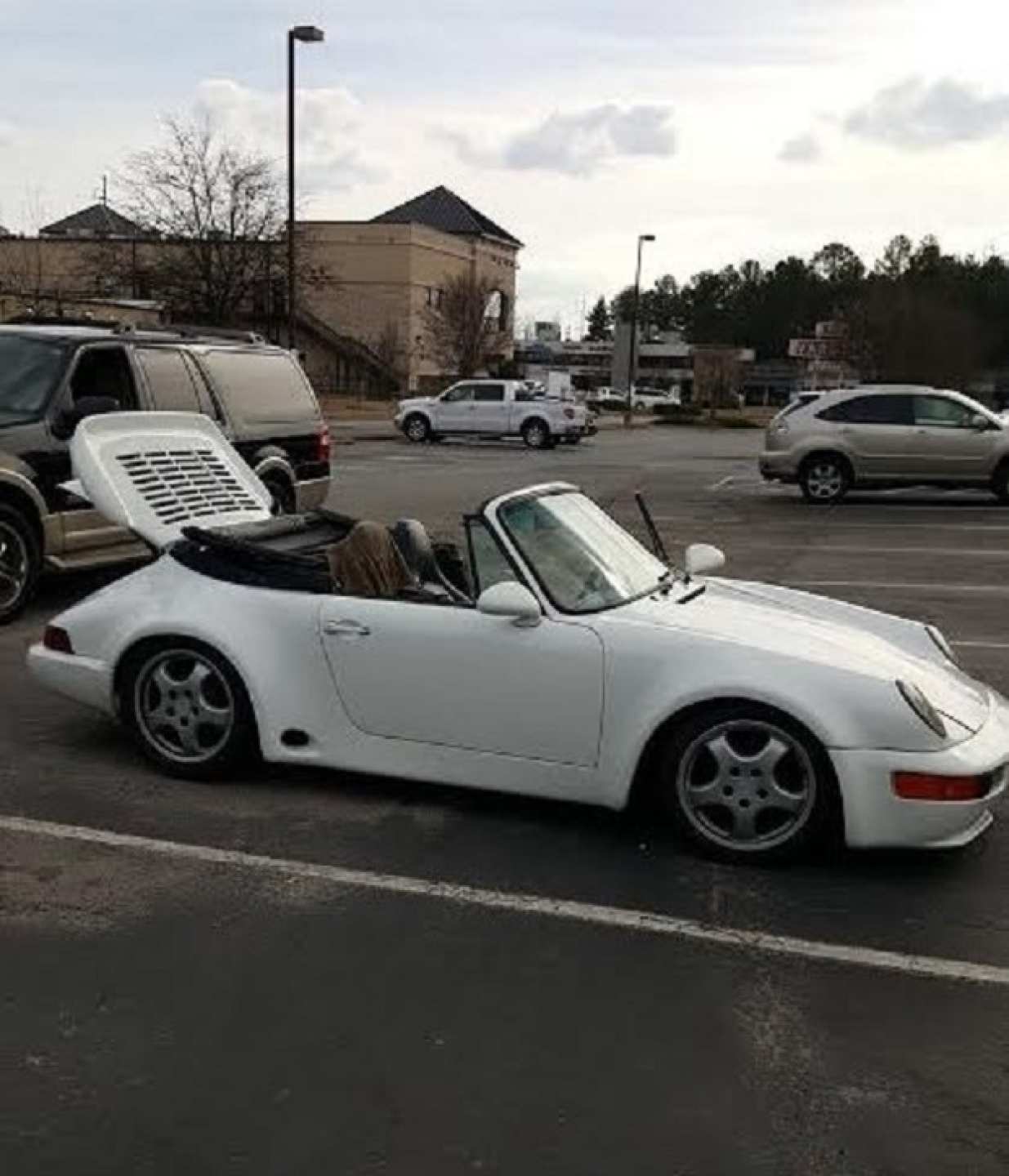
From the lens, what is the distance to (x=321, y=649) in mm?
5410

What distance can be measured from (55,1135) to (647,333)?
520 ft

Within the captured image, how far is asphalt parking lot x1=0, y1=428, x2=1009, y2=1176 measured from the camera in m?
3.17

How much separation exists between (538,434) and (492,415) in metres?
1.42

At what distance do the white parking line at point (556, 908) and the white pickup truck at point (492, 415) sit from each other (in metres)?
32.9

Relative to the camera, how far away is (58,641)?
6047mm

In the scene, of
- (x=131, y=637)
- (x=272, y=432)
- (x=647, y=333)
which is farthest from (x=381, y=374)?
(x=647, y=333)

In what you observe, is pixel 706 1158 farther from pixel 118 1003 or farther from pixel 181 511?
pixel 181 511

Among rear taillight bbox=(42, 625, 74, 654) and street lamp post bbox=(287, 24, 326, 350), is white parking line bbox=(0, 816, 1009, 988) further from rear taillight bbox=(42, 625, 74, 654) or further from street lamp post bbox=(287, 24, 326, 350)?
street lamp post bbox=(287, 24, 326, 350)

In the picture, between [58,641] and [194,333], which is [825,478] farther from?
[58,641]

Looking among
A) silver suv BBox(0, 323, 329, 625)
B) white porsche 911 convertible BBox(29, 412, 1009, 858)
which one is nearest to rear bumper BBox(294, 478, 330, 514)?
silver suv BBox(0, 323, 329, 625)

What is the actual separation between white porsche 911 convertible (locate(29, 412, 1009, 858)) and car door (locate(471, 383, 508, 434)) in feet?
105

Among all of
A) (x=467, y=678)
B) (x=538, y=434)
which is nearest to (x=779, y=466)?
(x=467, y=678)

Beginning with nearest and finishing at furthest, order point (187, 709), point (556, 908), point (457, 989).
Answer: point (457, 989), point (556, 908), point (187, 709)

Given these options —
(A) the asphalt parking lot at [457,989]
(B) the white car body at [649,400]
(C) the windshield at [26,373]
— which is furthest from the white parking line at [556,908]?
(B) the white car body at [649,400]
